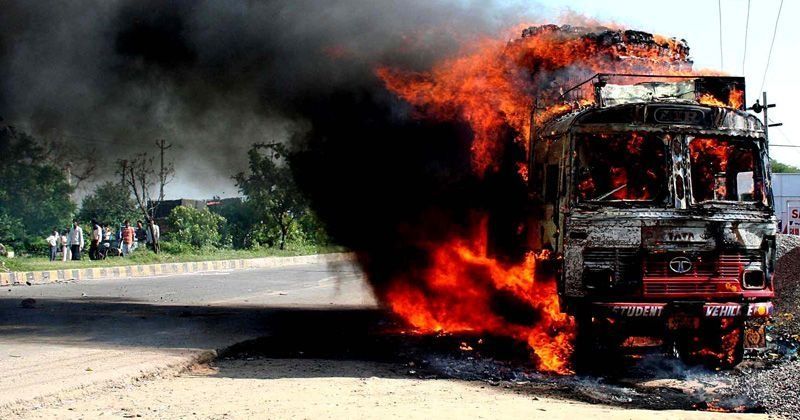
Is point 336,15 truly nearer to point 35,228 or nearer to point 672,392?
point 672,392

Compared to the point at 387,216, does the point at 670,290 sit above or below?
below

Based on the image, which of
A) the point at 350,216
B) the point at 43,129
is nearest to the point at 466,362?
the point at 350,216

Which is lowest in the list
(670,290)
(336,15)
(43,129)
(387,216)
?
(670,290)

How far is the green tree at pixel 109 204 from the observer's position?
41.2m

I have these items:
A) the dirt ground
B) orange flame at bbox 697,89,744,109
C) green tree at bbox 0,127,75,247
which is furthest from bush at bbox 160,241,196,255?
orange flame at bbox 697,89,744,109

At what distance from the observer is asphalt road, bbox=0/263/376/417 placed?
7000 mm

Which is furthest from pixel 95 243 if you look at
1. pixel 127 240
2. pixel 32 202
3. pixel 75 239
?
pixel 32 202

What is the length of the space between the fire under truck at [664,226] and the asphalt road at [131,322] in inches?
156

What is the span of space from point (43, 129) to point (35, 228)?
716 inches

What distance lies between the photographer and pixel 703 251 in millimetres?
7352

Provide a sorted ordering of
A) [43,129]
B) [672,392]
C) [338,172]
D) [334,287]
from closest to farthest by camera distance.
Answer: [672,392], [338,172], [43,129], [334,287]

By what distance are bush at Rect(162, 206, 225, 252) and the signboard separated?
71.0 ft

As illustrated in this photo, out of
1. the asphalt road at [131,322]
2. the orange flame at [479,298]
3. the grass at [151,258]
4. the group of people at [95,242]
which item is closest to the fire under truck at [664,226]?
the orange flame at [479,298]

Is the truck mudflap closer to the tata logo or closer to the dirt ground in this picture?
the tata logo
